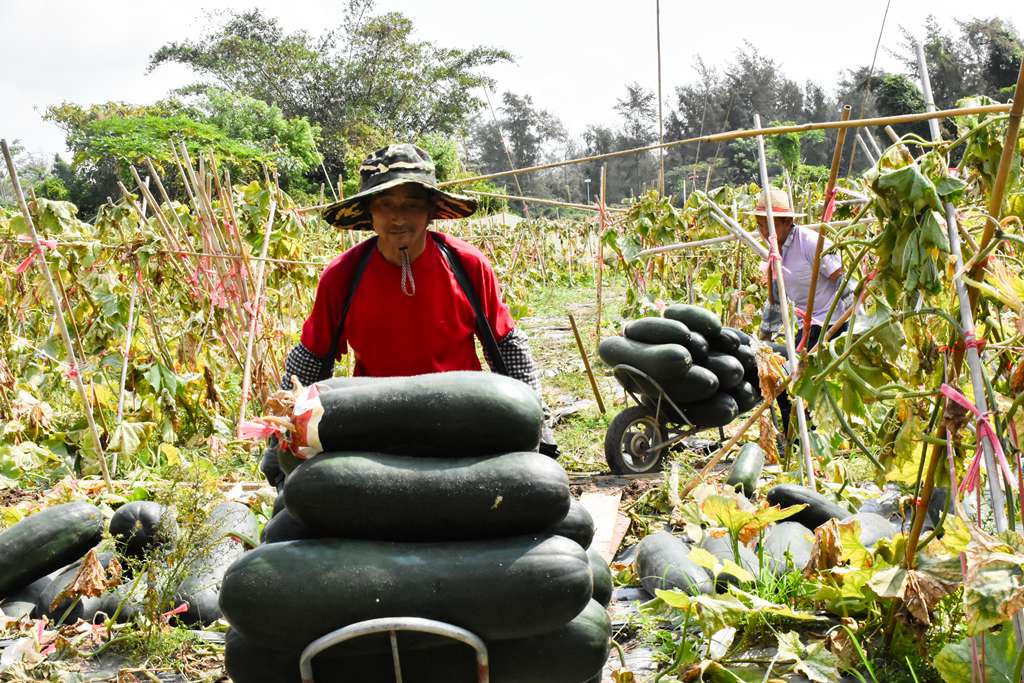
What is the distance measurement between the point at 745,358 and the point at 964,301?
14.3ft

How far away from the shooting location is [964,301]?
6.76ft

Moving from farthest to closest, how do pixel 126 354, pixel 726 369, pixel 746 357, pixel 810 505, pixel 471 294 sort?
pixel 746 357, pixel 726 369, pixel 126 354, pixel 810 505, pixel 471 294

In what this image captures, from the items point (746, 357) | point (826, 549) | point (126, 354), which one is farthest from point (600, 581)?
point (126, 354)

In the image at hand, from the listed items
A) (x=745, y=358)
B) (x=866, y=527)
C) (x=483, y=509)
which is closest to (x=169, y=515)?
(x=483, y=509)

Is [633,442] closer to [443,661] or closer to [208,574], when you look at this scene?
[208,574]

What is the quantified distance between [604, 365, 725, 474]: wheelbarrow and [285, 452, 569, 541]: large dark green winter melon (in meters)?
3.89

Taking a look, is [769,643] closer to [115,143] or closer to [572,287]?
[572,287]

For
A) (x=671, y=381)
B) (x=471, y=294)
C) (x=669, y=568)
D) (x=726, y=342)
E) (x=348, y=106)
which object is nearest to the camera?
(x=471, y=294)

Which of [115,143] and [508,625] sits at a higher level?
[115,143]

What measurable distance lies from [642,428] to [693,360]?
0.56 metres

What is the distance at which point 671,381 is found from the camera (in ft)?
19.7

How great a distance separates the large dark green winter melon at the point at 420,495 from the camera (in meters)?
2.04

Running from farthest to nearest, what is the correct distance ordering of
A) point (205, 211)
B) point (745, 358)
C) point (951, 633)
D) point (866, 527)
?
point (745, 358) < point (205, 211) < point (866, 527) < point (951, 633)

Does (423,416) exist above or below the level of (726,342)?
above
